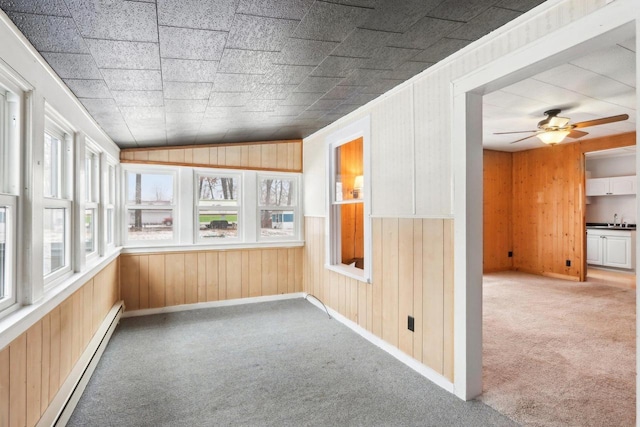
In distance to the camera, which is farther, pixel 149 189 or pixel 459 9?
pixel 149 189

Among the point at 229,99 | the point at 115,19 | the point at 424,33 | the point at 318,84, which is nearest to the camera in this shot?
the point at 115,19

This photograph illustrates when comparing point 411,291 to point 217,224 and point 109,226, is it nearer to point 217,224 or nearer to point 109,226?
point 217,224

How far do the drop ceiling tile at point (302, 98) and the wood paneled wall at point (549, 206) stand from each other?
527 centimetres

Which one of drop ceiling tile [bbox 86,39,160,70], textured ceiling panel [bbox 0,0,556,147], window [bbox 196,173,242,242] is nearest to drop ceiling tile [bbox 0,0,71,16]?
textured ceiling panel [bbox 0,0,556,147]

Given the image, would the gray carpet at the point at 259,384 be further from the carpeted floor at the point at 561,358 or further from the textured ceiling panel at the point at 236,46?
the textured ceiling panel at the point at 236,46

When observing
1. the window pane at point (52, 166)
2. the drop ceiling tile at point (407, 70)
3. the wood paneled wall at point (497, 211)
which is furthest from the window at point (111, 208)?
the wood paneled wall at point (497, 211)

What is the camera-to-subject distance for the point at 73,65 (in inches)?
71.9

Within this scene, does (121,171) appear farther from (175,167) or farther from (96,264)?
(96,264)

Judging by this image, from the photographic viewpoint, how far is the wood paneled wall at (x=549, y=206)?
605cm

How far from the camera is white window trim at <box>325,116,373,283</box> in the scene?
10.7 ft

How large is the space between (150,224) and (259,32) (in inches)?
134

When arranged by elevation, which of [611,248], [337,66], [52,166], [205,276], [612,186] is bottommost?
[205,276]

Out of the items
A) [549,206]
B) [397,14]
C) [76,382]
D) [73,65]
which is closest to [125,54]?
[73,65]

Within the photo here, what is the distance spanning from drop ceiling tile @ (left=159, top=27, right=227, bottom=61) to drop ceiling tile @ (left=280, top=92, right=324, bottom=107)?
3.15 ft
